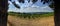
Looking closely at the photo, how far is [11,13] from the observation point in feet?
2.18

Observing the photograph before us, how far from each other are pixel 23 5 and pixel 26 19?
→ 77mm

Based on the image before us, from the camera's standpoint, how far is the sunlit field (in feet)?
2.20

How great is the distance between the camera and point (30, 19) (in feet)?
2.23

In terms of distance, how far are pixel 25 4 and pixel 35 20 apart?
10 centimetres

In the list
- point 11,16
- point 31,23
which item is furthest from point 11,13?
point 31,23

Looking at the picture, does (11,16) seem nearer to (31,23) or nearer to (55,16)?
(31,23)

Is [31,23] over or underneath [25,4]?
underneath

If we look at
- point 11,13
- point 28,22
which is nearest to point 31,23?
point 28,22

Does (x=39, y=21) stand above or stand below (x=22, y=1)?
below

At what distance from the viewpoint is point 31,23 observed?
67 centimetres

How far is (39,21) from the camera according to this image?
674mm

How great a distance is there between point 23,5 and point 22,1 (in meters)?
0.02

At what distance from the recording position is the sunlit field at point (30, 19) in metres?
0.67

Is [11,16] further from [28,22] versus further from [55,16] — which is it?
[55,16]
